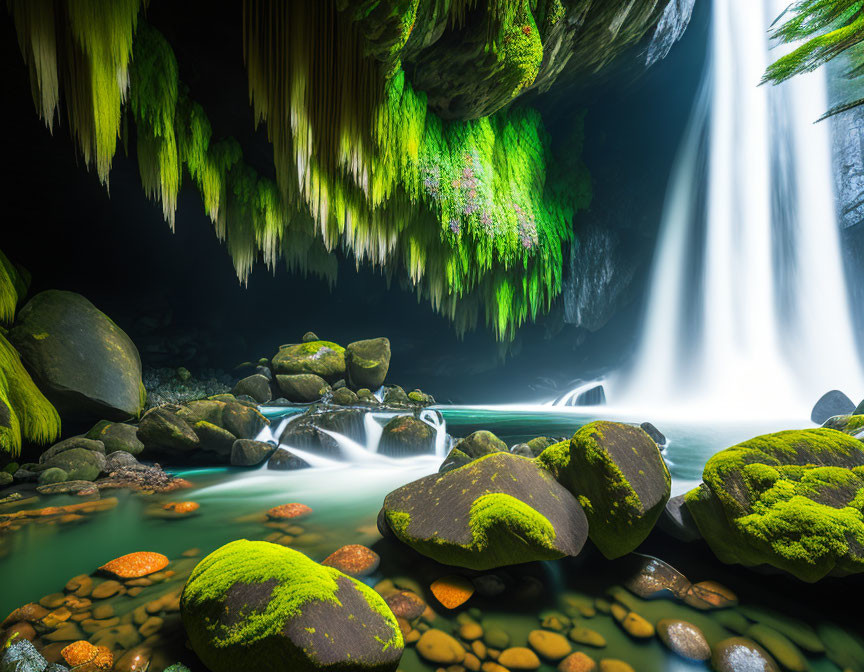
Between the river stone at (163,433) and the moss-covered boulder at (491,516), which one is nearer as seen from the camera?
the moss-covered boulder at (491,516)

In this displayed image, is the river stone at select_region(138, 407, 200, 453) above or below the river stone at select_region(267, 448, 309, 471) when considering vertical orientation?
above

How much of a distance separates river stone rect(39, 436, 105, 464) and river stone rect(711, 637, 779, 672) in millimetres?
6593

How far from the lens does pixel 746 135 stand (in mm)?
15086

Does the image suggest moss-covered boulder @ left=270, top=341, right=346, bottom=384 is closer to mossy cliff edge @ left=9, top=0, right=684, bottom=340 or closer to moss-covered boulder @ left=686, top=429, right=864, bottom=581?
mossy cliff edge @ left=9, top=0, right=684, bottom=340

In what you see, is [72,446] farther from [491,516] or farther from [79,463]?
[491,516]

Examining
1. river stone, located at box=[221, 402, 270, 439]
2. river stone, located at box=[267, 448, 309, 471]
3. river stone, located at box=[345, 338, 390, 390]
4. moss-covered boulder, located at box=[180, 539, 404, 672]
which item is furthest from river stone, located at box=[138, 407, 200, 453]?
river stone, located at box=[345, 338, 390, 390]

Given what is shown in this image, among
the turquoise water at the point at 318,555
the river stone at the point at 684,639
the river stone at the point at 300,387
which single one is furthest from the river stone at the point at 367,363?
the river stone at the point at 684,639

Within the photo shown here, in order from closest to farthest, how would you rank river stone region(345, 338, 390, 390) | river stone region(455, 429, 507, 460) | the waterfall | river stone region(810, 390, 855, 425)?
river stone region(455, 429, 507, 460) < river stone region(810, 390, 855, 425) < river stone region(345, 338, 390, 390) < the waterfall

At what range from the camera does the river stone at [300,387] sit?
11.1m

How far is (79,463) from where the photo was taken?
4527 millimetres

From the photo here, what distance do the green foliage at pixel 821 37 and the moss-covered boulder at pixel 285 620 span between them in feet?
25.1

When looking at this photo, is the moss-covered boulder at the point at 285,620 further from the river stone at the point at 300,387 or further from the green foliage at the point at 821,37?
the river stone at the point at 300,387

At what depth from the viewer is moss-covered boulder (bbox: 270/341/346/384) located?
1172cm

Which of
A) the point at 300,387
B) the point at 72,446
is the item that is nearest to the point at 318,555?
the point at 72,446
